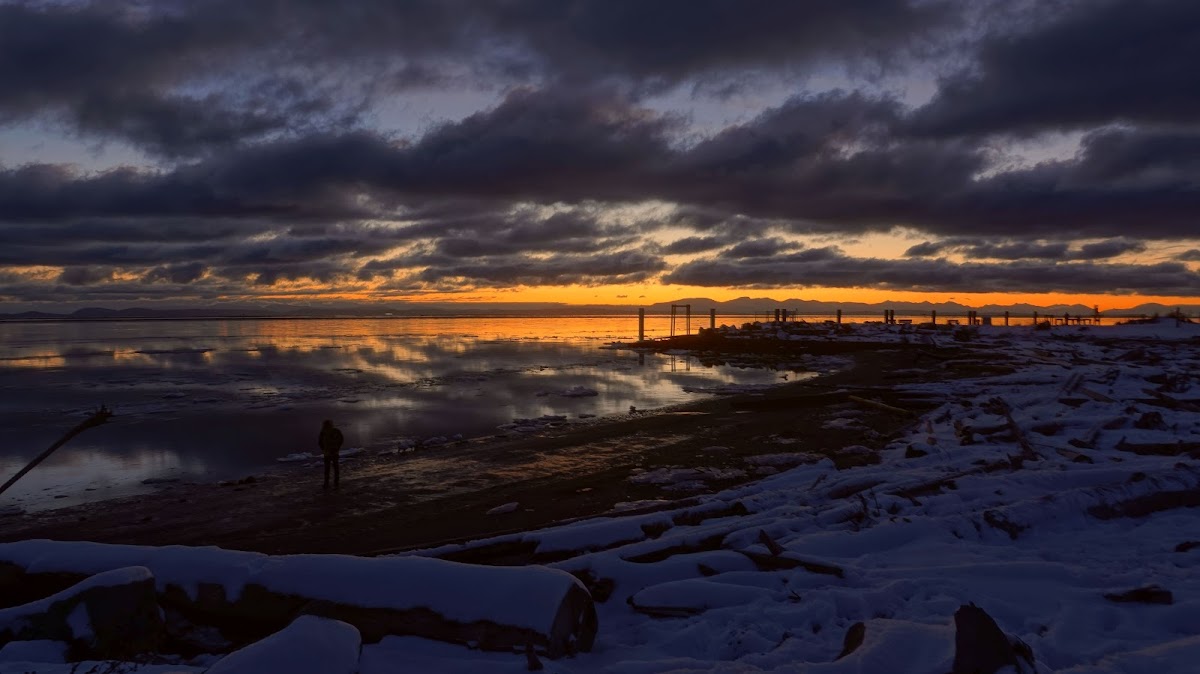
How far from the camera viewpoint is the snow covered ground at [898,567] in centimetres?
512

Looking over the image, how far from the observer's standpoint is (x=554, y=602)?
5438 mm

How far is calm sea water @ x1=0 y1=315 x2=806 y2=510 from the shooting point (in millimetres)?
16578

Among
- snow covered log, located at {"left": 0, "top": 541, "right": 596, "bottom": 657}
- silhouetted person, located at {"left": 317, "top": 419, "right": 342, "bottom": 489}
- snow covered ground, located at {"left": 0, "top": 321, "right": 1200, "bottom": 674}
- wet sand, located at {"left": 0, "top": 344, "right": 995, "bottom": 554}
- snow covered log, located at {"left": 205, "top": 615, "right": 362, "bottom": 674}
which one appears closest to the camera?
snow covered log, located at {"left": 205, "top": 615, "right": 362, "bottom": 674}

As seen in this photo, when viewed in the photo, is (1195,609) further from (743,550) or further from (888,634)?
(743,550)

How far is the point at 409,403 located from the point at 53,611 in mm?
21384

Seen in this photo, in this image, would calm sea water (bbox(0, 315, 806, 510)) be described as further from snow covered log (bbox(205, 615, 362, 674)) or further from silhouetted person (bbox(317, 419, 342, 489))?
snow covered log (bbox(205, 615, 362, 674))

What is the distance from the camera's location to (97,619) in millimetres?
5504

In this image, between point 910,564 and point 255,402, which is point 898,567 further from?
point 255,402

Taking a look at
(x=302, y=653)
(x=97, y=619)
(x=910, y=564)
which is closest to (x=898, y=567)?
(x=910, y=564)

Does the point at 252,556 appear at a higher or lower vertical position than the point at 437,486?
higher

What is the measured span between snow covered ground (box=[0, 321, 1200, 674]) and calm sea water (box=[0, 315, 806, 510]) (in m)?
12.3

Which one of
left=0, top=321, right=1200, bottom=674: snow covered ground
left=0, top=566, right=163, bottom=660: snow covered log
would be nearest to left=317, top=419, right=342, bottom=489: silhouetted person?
left=0, top=321, right=1200, bottom=674: snow covered ground

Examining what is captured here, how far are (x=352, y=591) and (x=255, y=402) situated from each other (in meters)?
24.1

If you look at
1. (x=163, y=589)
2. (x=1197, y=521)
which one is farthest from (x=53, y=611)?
(x=1197, y=521)
